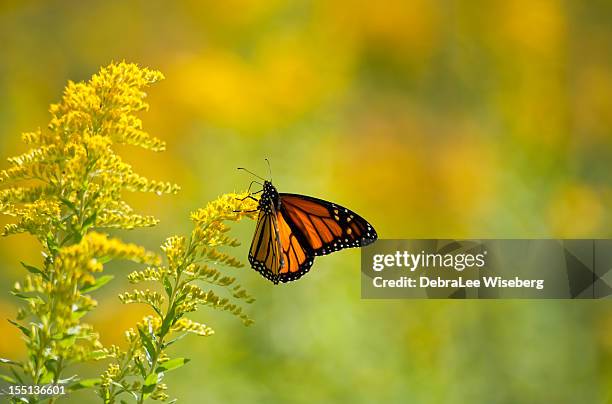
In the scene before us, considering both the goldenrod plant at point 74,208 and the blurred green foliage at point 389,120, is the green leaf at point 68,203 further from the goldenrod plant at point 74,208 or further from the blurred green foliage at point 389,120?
the blurred green foliage at point 389,120

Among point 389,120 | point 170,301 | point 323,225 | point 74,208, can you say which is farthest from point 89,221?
point 389,120

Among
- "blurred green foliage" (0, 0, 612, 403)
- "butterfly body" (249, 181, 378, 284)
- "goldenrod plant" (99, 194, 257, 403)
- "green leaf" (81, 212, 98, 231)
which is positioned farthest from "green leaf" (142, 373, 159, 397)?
"blurred green foliage" (0, 0, 612, 403)

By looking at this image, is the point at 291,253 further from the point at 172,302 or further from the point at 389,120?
the point at 172,302

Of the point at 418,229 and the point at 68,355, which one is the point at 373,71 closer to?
the point at 418,229

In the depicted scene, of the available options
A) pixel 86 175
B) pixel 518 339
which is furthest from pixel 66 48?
pixel 518 339

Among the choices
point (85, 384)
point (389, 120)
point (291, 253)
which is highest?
point (389, 120)

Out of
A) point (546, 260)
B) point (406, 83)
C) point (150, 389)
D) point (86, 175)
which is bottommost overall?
point (150, 389)
